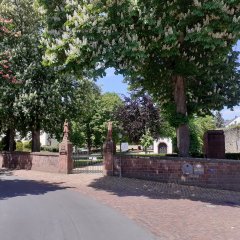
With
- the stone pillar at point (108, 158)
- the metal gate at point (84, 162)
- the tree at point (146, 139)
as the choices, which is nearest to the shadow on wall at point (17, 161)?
the metal gate at point (84, 162)

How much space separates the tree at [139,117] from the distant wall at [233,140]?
8.11 metres

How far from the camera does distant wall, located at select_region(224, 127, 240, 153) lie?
37188mm

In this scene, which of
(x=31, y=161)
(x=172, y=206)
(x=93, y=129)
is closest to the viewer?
(x=172, y=206)

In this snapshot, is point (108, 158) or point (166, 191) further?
point (108, 158)

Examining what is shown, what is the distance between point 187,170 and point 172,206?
5758 millimetres

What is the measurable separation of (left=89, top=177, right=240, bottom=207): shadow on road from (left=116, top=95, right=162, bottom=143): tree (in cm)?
2280

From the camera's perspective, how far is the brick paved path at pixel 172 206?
10172mm

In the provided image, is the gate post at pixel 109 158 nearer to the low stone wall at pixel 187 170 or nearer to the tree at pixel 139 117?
the low stone wall at pixel 187 170

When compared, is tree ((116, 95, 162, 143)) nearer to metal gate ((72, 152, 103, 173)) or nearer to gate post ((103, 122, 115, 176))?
metal gate ((72, 152, 103, 173))

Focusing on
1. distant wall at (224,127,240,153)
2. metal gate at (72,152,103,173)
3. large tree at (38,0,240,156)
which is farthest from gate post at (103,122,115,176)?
distant wall at (224,127,240,153)

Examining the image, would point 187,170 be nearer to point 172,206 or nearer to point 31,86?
point 172,206

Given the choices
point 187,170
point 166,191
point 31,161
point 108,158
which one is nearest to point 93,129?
point 31,161

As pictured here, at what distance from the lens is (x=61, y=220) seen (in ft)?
36.6

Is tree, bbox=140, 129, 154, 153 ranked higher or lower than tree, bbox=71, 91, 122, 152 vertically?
lower
